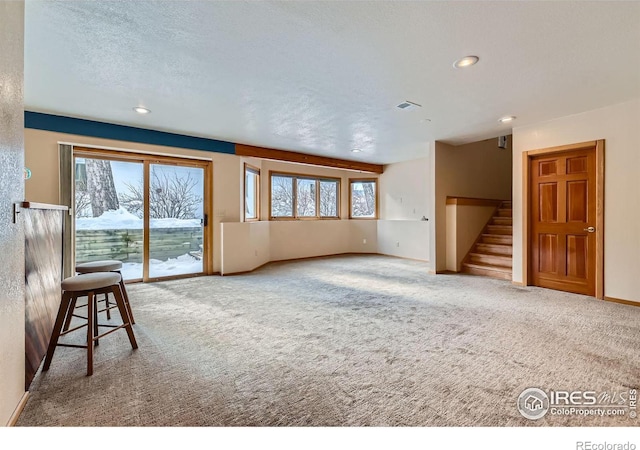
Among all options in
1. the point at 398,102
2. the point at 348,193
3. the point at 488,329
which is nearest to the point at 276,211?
the point at 348,193

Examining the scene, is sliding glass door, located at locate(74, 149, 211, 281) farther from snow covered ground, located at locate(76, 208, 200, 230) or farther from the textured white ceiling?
the textured white ceiling

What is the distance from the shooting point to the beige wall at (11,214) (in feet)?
4.65

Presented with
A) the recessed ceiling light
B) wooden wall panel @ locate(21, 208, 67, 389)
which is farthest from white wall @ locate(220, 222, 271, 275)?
the recessed ceiling light

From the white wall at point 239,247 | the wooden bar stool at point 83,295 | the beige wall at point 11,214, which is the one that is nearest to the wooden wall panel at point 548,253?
the white wall at point 239,247

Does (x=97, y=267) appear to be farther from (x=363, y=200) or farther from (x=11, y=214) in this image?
(x=363, y=200)

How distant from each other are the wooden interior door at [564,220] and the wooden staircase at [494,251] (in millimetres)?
730

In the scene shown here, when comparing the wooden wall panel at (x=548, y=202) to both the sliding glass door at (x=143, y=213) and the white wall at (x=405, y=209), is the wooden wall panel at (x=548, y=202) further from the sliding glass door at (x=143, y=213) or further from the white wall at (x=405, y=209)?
the sliding glass door at (x=143, y=213)

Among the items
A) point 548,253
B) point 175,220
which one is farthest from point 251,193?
point 548,253

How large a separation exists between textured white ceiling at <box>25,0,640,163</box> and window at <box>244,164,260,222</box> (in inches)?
80.1

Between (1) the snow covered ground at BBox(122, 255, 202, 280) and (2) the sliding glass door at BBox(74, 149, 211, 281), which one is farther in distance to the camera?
(1) the snow covered ground at BBox(122, 255, 202, 280)

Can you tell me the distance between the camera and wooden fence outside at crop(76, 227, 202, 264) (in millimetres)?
4410

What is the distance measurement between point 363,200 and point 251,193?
3323mm

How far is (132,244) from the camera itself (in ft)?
15.6

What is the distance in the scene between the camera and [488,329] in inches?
110
